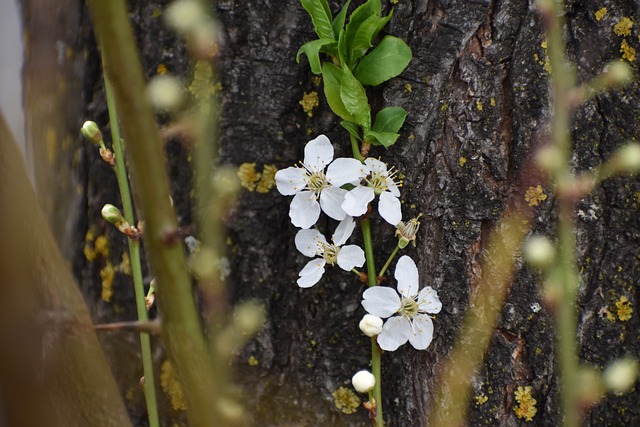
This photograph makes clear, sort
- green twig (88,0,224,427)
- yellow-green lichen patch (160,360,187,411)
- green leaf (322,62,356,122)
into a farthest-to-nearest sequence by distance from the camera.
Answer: yellow-green lichen patch (160,360,187,411)
green leaf (322,62,356,122)
green twig (88,0,224,427)

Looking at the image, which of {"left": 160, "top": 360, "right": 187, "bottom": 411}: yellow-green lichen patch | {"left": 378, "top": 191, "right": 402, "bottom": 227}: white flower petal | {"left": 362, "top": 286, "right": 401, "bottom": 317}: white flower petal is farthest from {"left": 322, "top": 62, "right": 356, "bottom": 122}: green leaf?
{"left": 160, "top": 360, "right": 187, "bottom": 411}: yellow-green lichen patch

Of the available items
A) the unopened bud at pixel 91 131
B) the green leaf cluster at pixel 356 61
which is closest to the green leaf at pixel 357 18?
the green leaf cluster at pixel 356 61

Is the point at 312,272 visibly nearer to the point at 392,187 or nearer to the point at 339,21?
the point at 392,187

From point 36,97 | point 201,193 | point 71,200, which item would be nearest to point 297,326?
point 201,193

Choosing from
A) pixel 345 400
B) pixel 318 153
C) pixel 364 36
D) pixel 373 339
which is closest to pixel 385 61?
pixel 364 36

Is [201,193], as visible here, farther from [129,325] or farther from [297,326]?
[129,325]

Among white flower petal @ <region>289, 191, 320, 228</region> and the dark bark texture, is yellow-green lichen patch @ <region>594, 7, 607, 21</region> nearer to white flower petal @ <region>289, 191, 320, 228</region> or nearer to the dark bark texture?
the dark bark texture

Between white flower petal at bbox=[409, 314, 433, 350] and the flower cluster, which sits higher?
the flower cluster
